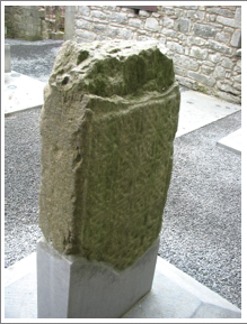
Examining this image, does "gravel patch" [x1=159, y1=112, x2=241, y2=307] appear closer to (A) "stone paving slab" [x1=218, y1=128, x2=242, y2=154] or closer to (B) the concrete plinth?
(A) "stone paving slab" [x1=218, y1=128, x2=242, y2=154]

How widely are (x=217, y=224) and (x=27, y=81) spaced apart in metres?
3.87

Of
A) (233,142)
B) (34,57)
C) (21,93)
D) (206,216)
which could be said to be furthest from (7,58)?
(206,216)

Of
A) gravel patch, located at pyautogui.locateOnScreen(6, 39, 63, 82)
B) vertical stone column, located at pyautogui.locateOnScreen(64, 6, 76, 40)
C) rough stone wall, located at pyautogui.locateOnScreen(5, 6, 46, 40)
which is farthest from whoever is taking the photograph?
rough stone wall, located at pyautogui.locateOnScreen(5, 6, 46, 40)

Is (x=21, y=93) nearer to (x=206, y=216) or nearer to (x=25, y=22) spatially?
(x=206, y=216)

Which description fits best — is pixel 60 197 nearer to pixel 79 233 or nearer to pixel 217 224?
pixel 79 233

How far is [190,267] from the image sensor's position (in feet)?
7.93

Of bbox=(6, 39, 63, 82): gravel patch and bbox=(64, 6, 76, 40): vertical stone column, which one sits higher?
bbox=(64, 6, 76, 40): vertical stone column

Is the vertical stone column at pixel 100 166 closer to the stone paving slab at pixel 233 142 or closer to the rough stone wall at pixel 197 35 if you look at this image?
the stone paving slab at pixel 233 142

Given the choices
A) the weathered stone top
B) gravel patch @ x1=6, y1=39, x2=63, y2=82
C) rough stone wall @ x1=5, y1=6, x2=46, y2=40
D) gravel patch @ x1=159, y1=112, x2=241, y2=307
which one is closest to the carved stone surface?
the weathered stone top

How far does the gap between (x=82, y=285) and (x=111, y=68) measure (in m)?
0.91

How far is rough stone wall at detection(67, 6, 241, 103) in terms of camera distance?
17.8ft

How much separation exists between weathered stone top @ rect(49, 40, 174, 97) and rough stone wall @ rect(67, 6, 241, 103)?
14.5ft

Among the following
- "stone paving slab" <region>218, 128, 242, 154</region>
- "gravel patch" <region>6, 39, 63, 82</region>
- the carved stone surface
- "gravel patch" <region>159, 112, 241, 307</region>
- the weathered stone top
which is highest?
the weathered stone top

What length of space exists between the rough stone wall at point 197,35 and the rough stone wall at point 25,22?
2260mm
